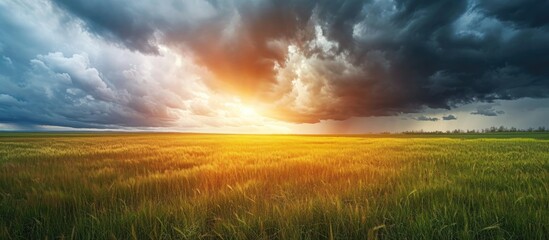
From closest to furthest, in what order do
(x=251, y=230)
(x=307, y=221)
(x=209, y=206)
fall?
1. (x=251, y=230)
2. (x=307, y=221)
3. (x=209, y=206)

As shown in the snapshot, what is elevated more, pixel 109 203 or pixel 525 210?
pixel 525 210

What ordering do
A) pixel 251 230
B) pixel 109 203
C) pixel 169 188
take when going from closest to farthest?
pixel 251 230
pixel 109 203
pixel 169 188

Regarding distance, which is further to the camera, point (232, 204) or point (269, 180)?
point (269, 180)

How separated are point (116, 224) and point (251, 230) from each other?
1.41 m

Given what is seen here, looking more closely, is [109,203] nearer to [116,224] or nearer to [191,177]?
[116,224]

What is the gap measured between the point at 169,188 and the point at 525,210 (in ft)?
16.2

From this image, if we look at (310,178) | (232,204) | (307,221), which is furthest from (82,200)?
(310,178)

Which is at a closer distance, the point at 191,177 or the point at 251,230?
the point at 251,230

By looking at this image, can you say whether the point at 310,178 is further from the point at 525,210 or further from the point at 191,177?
the point at 525,210

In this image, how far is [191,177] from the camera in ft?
17.5

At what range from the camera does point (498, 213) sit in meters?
2.63

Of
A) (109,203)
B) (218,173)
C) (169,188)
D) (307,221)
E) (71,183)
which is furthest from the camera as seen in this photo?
(218,173)

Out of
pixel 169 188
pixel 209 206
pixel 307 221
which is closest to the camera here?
pixel 307 221

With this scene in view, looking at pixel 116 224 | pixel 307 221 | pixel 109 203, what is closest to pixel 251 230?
pixel 307 221
